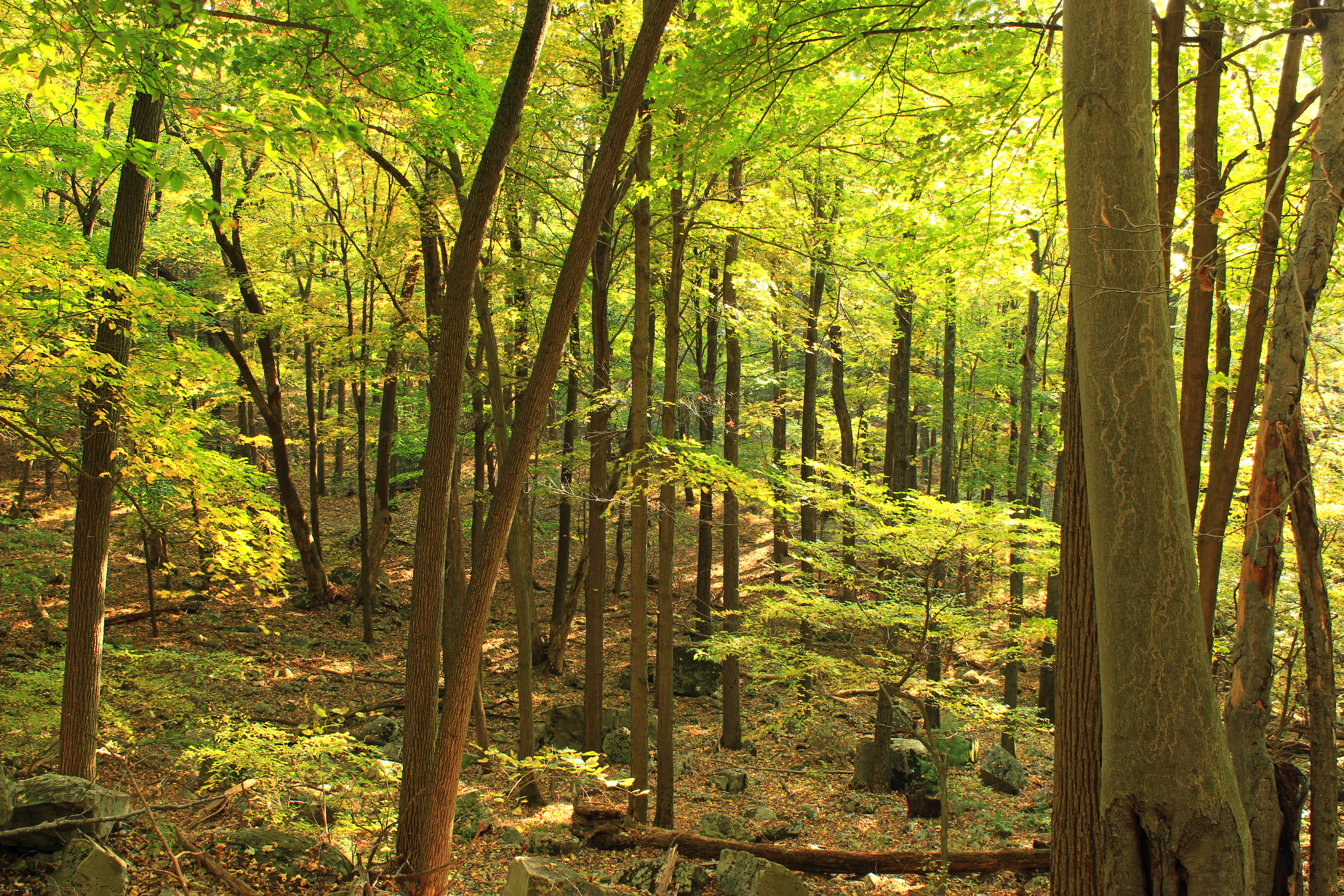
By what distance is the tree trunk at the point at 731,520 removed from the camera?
10258 millimetres

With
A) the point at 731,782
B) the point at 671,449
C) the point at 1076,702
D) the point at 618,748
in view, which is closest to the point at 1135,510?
the point at 1076,702

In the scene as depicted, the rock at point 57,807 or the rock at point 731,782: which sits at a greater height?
the rock at point 57,807

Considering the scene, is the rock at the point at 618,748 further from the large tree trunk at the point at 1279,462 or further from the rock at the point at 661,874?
the large tree trunk at the point at 1279,462

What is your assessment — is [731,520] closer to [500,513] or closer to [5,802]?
[500,513]

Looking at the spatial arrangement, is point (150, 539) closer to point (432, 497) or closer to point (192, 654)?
point (192, 654)

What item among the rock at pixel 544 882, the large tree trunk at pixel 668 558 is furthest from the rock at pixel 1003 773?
the rock at pixel 544 882

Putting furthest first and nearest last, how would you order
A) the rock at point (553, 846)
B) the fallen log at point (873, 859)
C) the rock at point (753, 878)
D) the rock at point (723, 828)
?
the rock at point (723, 828) → the rock at point (553, 846) → the fallen log at point (873, 859) → the rock at point (753, 878)

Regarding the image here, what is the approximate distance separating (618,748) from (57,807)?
710 centimetres

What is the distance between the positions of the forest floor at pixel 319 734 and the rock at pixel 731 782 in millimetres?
168

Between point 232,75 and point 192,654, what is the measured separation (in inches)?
353

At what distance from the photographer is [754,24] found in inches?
176

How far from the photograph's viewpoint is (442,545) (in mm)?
4910

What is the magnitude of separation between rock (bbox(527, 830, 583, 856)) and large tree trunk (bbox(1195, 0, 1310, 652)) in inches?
227

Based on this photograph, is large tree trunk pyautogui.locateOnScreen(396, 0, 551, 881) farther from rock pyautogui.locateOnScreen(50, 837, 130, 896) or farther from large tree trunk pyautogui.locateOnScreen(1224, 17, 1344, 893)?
large tree trunk pyautogui.locateOnScreen(1224, 17, 1344, 893)
